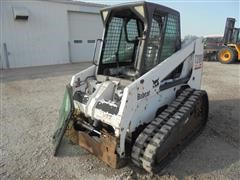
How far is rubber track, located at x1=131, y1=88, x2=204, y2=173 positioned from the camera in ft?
9.34


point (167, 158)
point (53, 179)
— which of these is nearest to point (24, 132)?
Result: point (53, 179)

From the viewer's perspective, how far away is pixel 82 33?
52.4 feet

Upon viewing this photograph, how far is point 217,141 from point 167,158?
1250 mm

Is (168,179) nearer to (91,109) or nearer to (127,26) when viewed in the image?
(91,109)

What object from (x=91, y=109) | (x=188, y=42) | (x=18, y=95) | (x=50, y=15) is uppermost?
(x=50, y=15)

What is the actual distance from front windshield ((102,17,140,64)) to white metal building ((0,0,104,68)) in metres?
10.6

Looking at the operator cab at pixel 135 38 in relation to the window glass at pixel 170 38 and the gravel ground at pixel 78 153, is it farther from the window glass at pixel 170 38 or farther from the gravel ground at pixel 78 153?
the gravel ground at pixel 78 153

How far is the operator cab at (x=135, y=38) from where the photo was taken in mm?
3295

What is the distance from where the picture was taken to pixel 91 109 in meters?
3.27

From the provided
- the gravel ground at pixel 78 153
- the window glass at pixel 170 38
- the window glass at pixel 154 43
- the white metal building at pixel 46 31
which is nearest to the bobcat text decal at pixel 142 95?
the window glass at pixel 154 43

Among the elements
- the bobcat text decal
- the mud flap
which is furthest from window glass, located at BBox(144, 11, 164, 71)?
the mud flap

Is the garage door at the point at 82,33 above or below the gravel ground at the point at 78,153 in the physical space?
above

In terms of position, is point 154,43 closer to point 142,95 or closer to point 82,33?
point 142,95

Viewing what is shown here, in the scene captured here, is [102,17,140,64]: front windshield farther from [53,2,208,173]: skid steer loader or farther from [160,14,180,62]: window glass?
[160,14,180,62]: window glass
